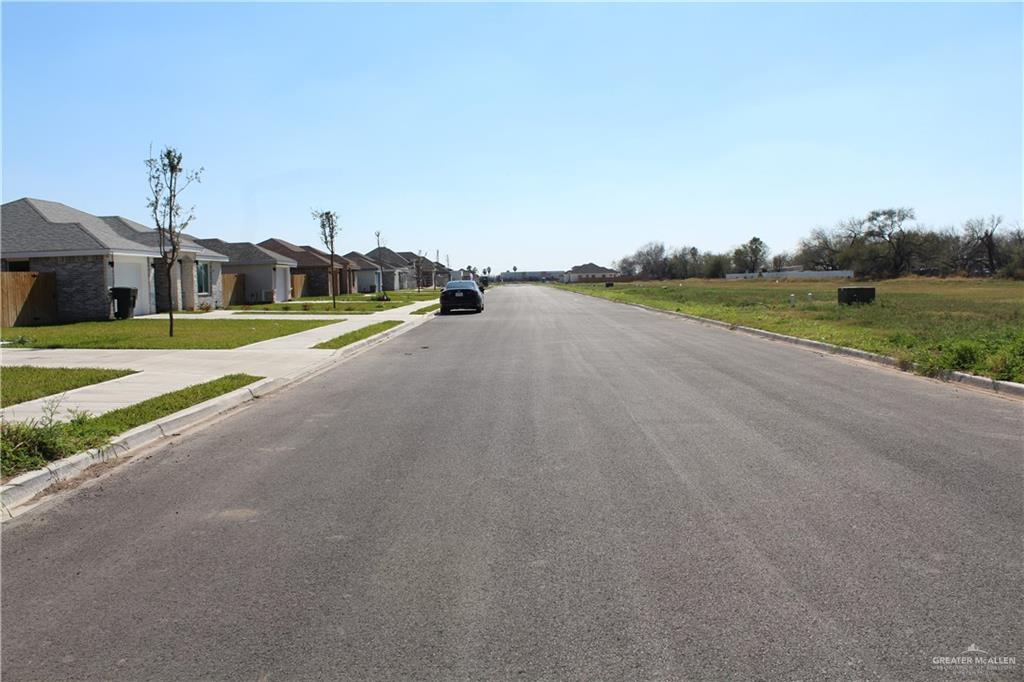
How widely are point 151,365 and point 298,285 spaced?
1824 inches

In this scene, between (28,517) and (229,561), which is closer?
(229,561)

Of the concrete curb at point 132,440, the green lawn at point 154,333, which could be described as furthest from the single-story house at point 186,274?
the concrete curb at point 132,440

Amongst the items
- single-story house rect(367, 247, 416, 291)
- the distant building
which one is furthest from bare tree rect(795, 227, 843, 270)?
single-story house rect(367, 247, 416, 291)

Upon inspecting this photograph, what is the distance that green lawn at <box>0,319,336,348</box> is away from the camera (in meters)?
18.3

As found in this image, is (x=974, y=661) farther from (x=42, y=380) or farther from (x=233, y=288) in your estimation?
(x=233, y=288)

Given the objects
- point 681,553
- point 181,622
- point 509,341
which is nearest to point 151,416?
point 181,622

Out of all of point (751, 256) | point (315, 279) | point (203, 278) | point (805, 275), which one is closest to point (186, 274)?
point (203, 278)

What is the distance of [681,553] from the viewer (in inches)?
185

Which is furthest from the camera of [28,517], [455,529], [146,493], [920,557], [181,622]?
[146,493]

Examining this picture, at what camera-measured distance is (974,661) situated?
343cm

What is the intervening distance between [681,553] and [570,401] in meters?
5.80

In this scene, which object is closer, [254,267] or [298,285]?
[254,267]

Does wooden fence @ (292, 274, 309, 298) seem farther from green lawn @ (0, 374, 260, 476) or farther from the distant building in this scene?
the distant building

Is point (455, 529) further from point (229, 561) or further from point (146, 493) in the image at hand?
point (146, 493)
